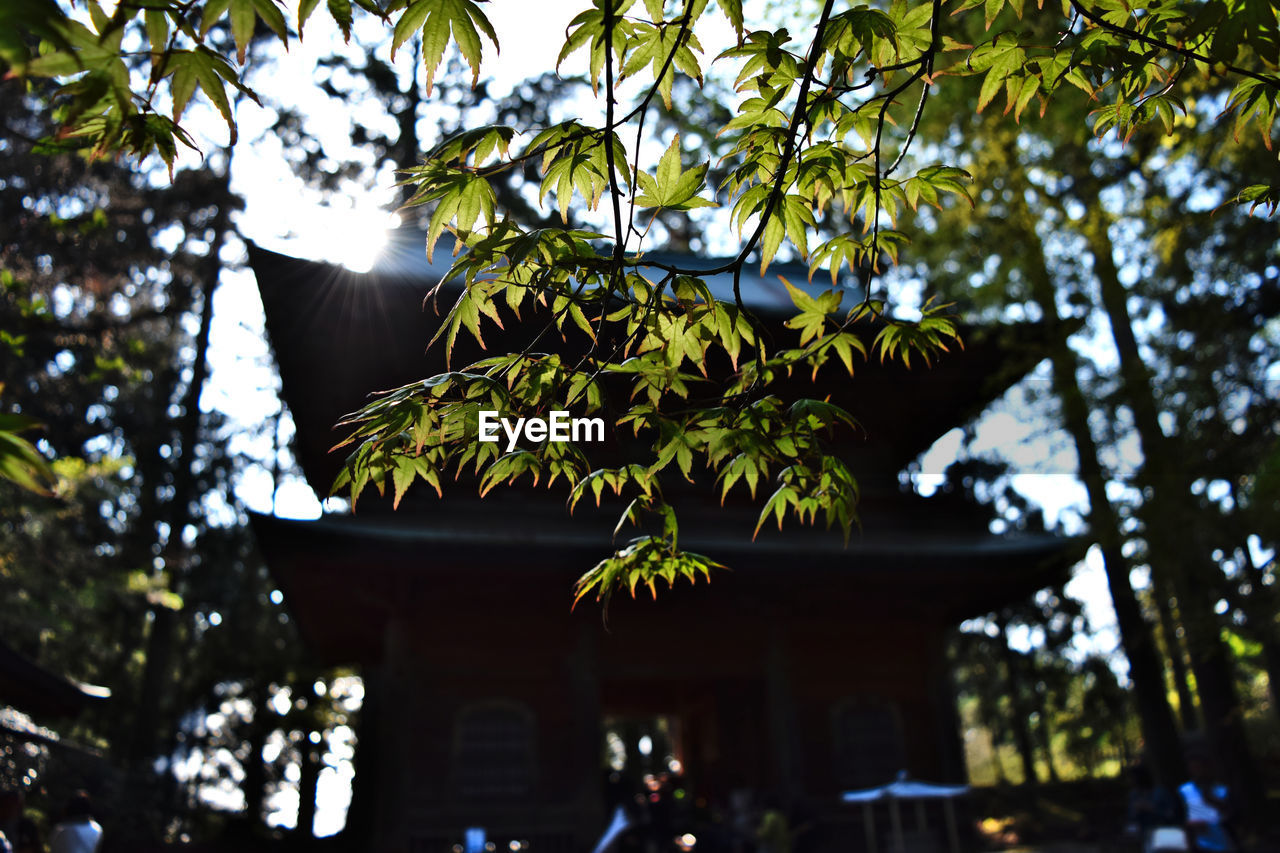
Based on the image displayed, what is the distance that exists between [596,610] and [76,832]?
16.5ft

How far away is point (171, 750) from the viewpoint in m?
19.5

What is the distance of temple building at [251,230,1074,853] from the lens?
8375 mm

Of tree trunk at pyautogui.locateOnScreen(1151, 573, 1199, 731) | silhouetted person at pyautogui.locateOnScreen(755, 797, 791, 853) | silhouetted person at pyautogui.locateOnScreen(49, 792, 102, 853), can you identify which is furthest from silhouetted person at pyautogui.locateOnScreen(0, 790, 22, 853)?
tree trunk at pyautogui.locateOnScreen(1151, 573, 1199, 731)

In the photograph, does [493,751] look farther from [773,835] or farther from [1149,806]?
[1149,806]

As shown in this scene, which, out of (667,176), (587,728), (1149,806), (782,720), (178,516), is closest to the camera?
(667,176)

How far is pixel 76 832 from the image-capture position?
581 centimetres

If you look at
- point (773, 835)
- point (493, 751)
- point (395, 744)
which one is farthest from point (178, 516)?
point (773, 835)

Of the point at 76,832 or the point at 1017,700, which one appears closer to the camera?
the point at 76,832

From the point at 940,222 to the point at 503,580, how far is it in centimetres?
696

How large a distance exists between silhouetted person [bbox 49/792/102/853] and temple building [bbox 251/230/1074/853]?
2776 millimetres

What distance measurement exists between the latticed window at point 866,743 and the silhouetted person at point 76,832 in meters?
7.32

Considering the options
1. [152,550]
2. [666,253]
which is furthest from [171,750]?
[666,253]

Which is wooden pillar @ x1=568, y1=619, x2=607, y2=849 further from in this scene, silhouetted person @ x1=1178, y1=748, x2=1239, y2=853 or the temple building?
silhouetted person @ x1=1178, y1=748, x2=1239, y2=853

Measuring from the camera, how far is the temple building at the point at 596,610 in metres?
8.38
